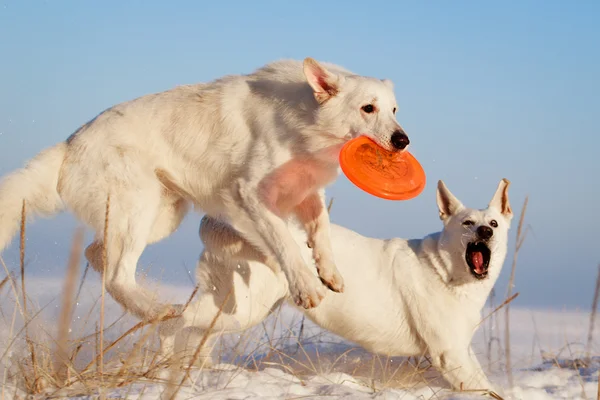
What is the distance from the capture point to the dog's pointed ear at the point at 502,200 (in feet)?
21.5

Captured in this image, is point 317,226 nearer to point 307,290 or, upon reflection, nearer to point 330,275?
point 330,275

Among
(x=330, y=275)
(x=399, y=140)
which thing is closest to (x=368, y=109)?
(x=399, y=140)

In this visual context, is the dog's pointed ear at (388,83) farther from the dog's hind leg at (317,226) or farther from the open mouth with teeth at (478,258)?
the open mouth with teeth at (478,258)

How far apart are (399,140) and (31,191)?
270cm

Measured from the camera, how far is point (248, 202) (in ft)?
16.2

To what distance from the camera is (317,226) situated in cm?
532

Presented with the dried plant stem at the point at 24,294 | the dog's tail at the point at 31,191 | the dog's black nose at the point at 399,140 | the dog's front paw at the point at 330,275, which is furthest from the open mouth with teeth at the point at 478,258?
the dried plant stem at the point at 24,294

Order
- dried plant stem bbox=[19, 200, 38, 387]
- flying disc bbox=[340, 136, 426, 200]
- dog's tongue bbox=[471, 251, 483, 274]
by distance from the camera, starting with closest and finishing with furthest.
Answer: dried plant stem bbox=[19, 200, 38, 387] → flying disc bbox=[340, 136, 426, 200] → dog's tongue bbox=[471, 251, 483, 274]

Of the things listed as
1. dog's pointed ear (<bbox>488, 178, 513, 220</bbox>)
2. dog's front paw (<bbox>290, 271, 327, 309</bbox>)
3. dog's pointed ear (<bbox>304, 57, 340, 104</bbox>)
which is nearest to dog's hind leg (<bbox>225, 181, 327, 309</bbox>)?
dog's front paw (<bbox>290, 271, 327, 309</bbox>)

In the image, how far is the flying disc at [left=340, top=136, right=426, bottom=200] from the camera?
15.2ft

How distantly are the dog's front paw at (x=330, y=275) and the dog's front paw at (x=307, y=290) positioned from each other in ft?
1.10

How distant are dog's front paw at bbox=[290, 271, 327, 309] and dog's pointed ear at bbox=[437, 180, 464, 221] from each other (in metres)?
2.36

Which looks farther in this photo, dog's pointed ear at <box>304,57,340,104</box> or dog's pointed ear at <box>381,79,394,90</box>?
dog's pointed ear at <box>381,79,394,90</box>

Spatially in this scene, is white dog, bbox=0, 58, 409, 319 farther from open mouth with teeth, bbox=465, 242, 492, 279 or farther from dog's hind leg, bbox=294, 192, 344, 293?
open mouth with teeth, bbox=465, 242, 492, 279
